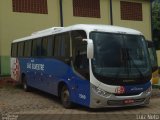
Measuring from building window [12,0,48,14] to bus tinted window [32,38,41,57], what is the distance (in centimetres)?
707

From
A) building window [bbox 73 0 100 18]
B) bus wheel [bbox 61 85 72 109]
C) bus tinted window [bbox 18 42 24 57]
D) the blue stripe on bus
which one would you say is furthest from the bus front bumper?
building window [bbox 73 0 100 18]

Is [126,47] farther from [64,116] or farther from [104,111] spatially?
[64,116]

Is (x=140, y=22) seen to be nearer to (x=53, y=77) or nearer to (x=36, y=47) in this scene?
(x=36, y=47)

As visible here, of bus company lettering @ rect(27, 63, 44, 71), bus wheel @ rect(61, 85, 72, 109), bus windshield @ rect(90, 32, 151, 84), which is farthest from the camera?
bus company lettering @ rect(27, 63, 44, 71)

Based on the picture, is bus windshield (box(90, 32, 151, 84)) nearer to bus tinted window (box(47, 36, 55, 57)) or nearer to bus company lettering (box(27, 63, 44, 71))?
bus tinted window (box(47, 36, 55, 57))

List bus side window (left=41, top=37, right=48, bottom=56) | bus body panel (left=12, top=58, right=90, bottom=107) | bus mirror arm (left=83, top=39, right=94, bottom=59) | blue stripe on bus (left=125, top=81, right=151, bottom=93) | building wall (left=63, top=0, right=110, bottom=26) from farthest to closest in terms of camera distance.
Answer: building wall (left=63, top=0, right=110, bottom=26), bus side window (left=41, top=37, right=48, bottom=56), bus body panel (left=12, top=58, right=90, bottom=107), blue stripe on bus (left=125, top=81, right=151, bottom=93), bus mirror arm (left=83, top=39, right=94, bottom=59)

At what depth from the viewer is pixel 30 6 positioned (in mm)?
25484

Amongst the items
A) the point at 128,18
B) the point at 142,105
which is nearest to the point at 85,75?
the point at 142,105

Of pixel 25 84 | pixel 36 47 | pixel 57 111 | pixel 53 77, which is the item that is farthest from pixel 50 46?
pixel 25 84

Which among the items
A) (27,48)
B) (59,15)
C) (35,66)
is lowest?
(35,66)

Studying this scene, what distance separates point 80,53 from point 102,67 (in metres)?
0.94

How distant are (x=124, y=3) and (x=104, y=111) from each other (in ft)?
58.8

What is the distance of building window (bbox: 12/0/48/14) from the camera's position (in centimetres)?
2506

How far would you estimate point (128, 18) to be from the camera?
3023 centimetres
